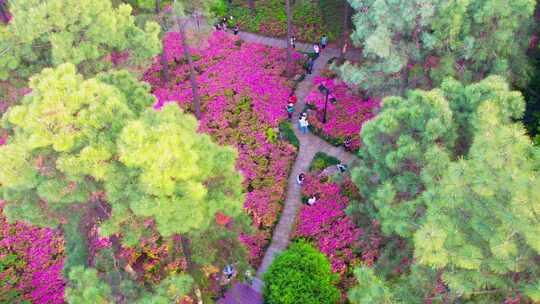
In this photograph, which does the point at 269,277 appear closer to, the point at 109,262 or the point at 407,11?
the point at 109,262

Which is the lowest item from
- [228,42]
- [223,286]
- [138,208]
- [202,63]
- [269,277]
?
[223,286]

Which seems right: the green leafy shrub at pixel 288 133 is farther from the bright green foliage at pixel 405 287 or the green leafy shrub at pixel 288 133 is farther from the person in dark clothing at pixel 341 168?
the bright green foliage at pixel 405 287

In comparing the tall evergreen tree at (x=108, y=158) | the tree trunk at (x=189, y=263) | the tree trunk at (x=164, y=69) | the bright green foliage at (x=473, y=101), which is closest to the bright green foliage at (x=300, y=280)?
the tree trunk at (x=189, y=263)

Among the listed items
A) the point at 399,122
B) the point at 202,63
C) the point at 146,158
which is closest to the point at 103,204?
the point at 146,158

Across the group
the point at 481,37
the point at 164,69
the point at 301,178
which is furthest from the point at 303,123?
the point at 164,69

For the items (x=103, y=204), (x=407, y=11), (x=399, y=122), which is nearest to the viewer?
(x=103, y=204)
